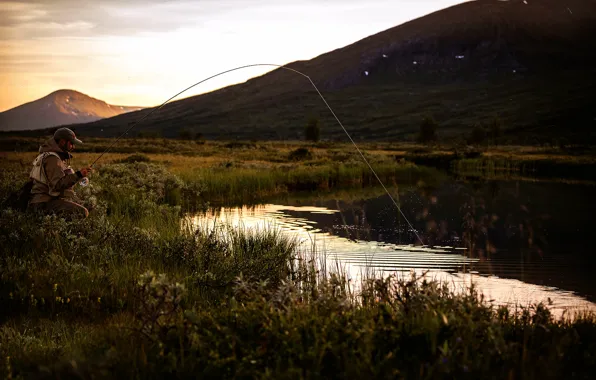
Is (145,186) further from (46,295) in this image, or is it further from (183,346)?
(183,346)

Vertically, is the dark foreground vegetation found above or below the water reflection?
above

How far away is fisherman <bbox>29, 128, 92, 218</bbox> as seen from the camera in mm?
9867

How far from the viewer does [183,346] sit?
5.06 m

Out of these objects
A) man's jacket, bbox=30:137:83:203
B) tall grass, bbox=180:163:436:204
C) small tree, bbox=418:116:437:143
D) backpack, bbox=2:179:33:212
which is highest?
small tree, bbox=418:116:437:143

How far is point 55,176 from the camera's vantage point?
32.7ft

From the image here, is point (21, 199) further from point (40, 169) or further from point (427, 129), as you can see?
point (427, 129)

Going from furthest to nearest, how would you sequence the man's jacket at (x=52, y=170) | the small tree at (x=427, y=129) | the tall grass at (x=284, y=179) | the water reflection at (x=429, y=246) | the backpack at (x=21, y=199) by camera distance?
the small tree at (x=427, y=129), the tall grass at (x=284, y=179), the water reflection at (x=429, y=246), the backpack at (x=21, y=199), the man's jacket at (x=52, y=170)

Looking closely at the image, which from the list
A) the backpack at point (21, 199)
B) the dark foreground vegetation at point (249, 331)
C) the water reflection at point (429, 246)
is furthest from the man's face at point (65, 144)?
the water reflection at point (429, 246)

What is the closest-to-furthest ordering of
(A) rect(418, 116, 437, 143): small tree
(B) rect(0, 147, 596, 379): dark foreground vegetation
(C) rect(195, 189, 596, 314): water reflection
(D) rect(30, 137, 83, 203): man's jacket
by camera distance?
(B) rect(0, 147, 596, 379): dark foreground vegetation, (D) rect(30, 137, 83, 203): man's jacket, (C) rect(195, 189, 596, 314): water reflection, (A) rect(418, 116, 437, 143): small tree

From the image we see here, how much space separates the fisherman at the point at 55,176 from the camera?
32.4 ft

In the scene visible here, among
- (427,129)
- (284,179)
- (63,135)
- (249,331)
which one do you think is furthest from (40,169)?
(427,129)

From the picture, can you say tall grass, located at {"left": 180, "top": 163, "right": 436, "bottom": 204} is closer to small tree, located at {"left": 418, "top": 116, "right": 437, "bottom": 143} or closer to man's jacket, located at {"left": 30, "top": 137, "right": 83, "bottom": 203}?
man's jacket, located at {"left": 30, "top": 137, "right": 83, "bottom": 203}

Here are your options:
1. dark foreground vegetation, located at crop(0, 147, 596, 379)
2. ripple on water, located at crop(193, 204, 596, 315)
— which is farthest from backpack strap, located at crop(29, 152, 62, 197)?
ripple on water, located at crop(193, 204, 596, 315)

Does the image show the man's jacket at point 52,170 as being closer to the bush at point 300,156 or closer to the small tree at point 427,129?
the bush at point 300,156
